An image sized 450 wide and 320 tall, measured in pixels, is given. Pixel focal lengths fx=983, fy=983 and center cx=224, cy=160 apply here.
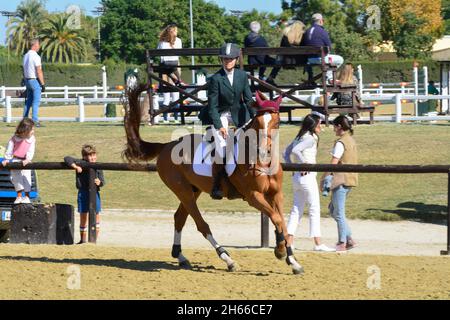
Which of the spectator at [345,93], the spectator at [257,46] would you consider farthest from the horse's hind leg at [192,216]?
the spectator at [345,93]

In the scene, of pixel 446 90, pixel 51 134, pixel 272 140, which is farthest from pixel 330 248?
pixel 446 90

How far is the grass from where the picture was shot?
17.5m

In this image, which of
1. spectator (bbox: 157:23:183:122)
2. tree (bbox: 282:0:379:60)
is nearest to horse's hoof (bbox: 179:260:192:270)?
spectator (bbox: 157:23:183:122)

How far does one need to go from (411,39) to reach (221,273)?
2554 inches

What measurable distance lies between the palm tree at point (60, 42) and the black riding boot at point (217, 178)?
9052 centimetres

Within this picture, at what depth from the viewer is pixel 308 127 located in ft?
43.0

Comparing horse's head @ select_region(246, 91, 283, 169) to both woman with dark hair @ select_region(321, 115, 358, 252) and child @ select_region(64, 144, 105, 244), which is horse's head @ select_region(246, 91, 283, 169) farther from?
child @ select_region(64, 144, 105, 244)

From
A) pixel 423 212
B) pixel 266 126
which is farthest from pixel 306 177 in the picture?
pixel 423 212

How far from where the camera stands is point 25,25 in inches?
4166

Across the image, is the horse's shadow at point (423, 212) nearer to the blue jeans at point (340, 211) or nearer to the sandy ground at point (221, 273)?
the sandy ground at point (221, 273)

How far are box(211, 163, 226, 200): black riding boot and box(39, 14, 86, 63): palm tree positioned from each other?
9052 centimetres

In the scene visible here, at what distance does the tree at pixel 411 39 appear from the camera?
Result: 73.6m
